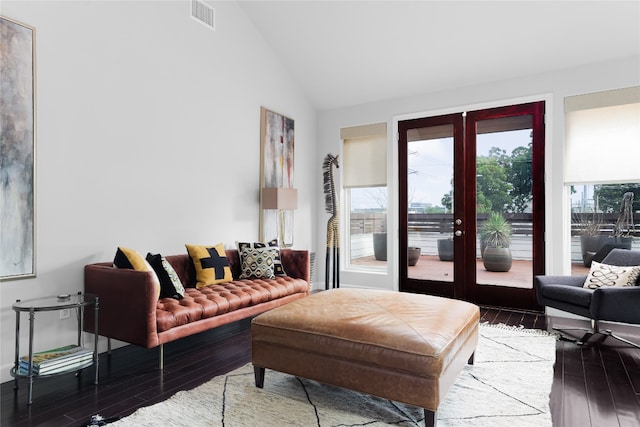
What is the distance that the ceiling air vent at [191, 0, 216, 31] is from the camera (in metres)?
4.21

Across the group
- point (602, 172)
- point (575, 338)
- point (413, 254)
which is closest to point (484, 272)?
point (413, 254)

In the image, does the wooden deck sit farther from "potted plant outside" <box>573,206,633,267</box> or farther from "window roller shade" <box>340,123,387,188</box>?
"window roller shade" <box>340,123,387,188</box>

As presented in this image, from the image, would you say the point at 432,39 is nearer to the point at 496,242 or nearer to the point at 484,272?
the point at 496,242

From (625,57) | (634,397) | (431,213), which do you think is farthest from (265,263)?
(625,57)

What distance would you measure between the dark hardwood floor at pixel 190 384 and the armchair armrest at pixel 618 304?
0.31m

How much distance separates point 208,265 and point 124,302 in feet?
3.57

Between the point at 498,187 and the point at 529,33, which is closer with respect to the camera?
the point at 529,33

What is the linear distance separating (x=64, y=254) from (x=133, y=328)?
2.85 ft

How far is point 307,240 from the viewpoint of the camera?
6.04 metres

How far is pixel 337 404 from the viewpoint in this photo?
237 centimetres

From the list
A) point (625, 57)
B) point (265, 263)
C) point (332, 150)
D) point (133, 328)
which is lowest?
point (133, 328)

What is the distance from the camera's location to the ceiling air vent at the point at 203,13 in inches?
166

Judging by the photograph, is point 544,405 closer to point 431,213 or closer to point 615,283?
point 615,283

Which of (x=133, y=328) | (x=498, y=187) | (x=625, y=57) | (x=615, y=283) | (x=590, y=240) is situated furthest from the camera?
(x=498, y=187)
